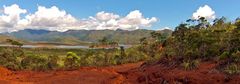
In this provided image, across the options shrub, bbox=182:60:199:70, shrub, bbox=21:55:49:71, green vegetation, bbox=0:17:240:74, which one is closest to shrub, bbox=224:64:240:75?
green vegetation, bbox=0:17:240:74

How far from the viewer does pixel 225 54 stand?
2927 centimetres

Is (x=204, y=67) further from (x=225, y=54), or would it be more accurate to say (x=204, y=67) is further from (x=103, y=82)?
(x=103, y=82)

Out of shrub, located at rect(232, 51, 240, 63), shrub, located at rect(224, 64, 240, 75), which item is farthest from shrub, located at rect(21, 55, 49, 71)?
shrub, located at rect(224, 64, 240, 75)

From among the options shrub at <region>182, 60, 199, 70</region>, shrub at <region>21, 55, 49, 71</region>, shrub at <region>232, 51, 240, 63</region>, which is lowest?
shrub at <region>21, 55, 49, 71</region>

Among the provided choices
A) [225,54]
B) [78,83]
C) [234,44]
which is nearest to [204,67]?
[225,54]

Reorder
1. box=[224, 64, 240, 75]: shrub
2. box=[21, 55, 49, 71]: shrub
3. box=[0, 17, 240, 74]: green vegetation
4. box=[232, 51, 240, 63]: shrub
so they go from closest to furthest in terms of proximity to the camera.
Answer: box=[224, 64, 240, 75]: shrub < box=[232, 51, 240, 63]: shrub < box=[0, 17, 240, 74]: green vegetation < box=[21, 55, 49, 71]: shrub

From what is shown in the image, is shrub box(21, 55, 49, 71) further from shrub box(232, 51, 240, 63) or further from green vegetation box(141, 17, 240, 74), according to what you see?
shrub box(232, 51, 240, 63)

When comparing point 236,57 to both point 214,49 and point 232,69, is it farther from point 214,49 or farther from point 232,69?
point 214,49

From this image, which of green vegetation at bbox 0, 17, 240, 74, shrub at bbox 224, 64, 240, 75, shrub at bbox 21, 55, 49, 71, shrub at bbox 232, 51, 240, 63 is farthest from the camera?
shrub at bbox 21, 55, 49, 71

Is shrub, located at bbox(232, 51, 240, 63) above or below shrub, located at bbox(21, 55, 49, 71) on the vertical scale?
above

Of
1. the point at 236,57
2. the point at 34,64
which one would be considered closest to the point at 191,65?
the point at 236,57

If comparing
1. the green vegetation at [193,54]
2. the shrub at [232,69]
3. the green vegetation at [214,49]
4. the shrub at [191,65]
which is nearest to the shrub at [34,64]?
the green vegetation at [193,54]

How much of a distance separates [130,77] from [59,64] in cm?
2751

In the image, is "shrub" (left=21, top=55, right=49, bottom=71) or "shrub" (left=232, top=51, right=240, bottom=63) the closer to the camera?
"shrub" (left=232, top=51, right=240, bottom=63)
